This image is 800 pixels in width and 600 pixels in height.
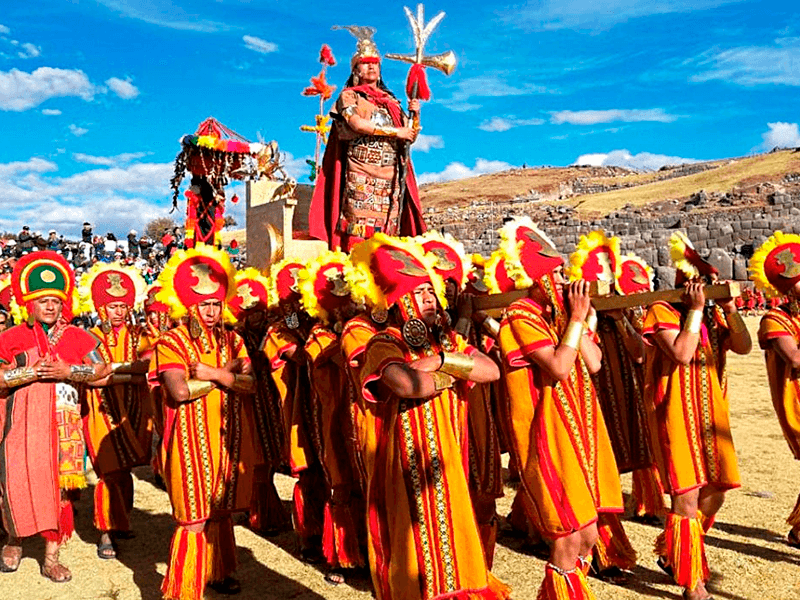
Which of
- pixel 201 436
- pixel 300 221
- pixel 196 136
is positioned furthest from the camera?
pixel 196 136

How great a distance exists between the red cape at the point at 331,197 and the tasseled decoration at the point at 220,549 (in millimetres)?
3111

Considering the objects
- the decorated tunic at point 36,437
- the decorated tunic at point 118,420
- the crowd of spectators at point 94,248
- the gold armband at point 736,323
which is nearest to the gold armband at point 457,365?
the gold armband at point 736,323

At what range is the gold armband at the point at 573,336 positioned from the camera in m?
3.59

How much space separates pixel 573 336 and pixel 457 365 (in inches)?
24.0

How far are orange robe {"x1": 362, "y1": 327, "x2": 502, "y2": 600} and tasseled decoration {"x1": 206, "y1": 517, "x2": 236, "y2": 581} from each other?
5.26 feet

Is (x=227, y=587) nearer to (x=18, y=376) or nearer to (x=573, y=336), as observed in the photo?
(x=18, y=376)

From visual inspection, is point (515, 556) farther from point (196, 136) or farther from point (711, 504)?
point (196, 136)

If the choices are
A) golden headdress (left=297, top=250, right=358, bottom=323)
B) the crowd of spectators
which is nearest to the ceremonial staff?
golden headdress (left=297, top=250, right=358, bottom=323)

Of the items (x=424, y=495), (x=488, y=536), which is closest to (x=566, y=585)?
(x=424, y=495)

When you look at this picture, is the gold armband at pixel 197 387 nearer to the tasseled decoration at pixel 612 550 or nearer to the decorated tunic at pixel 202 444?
the decorated tunic at pixel 202 444

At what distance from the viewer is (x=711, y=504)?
4.89 meters

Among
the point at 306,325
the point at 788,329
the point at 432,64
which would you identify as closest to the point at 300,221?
the point at 432,64

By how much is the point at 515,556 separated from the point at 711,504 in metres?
1.48

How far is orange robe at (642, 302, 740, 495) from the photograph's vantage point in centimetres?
465
